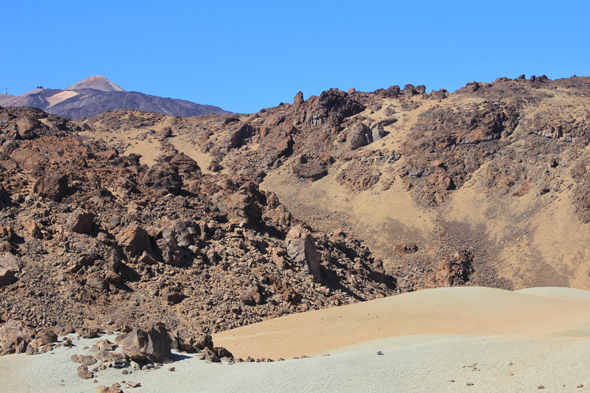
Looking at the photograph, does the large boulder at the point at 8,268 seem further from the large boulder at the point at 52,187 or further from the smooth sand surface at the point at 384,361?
the smooth sand surface at the point at 384,361

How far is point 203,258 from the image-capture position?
58.8ft

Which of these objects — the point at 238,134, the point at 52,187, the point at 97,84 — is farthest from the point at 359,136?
the point at 97,84

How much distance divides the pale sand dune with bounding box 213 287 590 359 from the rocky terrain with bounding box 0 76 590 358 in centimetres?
152

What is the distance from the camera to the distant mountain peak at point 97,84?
15271 centimetres

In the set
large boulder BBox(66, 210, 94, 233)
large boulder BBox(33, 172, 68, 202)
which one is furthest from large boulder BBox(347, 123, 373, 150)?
large boulder BBox(66, 210, 94, 233)

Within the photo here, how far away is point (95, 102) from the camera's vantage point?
124 meters

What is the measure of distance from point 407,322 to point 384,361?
4956mm

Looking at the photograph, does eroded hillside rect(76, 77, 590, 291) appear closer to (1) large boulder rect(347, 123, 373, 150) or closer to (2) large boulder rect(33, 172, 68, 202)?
(1) large boulder rect(347, 123, 373, 150)

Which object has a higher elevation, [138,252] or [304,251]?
[138,252]

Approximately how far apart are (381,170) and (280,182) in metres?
9.42

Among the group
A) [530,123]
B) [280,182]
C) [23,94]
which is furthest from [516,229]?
[23,94]

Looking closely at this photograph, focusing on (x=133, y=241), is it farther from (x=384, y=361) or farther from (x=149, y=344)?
(x=384, y=361)

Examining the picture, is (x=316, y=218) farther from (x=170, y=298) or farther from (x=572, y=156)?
(x=170, y=298)

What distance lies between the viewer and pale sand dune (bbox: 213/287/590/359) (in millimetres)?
13711
